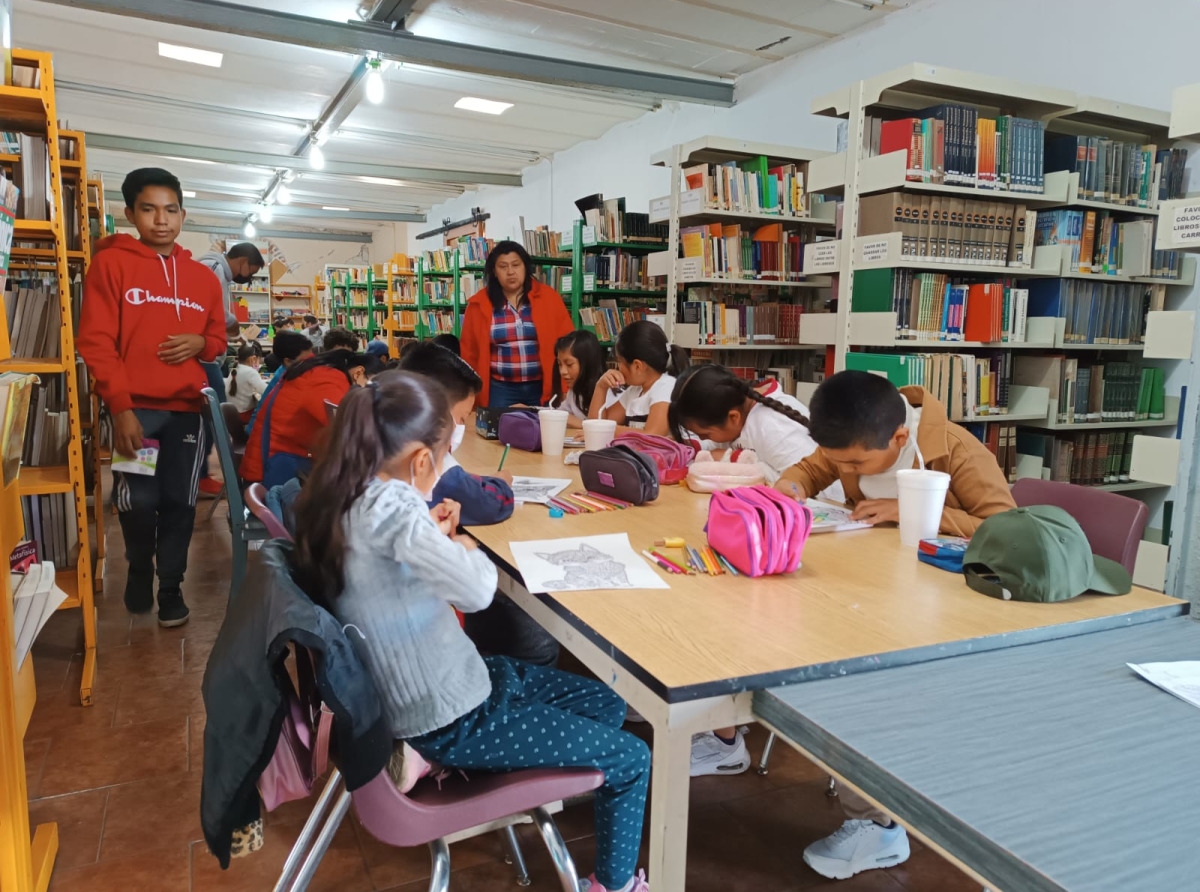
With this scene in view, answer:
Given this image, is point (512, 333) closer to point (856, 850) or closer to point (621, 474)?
point (621, 474)

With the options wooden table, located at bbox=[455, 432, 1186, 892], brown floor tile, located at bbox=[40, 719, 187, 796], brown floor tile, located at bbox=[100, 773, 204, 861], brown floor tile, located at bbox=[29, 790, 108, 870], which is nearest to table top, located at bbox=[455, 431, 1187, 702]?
wooden table, located at bbox=[455, 432, 1186, 892]

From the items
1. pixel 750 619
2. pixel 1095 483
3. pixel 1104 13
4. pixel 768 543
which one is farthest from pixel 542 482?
pixel 1104 13

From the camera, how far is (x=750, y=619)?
1.26 metres

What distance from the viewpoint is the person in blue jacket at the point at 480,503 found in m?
1.81

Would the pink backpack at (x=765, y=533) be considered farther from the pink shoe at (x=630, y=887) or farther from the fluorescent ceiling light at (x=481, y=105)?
the fluorescent ceiling light at (x=481, y=105)

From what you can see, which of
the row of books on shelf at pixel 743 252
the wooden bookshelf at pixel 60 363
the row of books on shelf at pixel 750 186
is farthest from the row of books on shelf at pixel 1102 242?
the wooden bookshelf at pixel 60 363

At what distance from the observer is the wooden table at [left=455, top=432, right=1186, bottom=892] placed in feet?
3.42

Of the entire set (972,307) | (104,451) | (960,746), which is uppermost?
(972,307)

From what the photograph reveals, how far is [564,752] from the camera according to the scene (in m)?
1.31

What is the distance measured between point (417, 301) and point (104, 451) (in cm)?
457

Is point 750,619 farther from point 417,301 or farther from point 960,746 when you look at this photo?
point 417,301

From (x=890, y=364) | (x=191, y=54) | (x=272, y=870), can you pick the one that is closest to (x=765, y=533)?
(x=272, y=870)

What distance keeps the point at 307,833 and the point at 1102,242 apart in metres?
4.00

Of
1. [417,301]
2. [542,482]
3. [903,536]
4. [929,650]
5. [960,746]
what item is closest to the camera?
[960,746]
